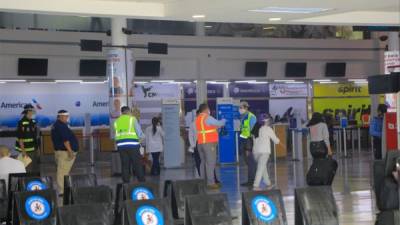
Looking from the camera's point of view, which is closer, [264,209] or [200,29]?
[264,209]

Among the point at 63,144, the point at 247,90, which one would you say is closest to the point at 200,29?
the point at 247,90

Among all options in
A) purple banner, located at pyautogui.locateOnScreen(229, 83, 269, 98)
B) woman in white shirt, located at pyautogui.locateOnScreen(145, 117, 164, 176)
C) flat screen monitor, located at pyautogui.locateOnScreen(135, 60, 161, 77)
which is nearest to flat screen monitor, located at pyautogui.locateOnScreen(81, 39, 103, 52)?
woman in white shirt, located at pyautogui.locateOnScreen(145, 117, 164, 176)

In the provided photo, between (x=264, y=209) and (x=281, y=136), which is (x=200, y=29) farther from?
(x=264, y=209)

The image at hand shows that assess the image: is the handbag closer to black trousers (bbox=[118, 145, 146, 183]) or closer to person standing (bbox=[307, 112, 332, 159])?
person standing (bbox=[307, 112, 332, 159])

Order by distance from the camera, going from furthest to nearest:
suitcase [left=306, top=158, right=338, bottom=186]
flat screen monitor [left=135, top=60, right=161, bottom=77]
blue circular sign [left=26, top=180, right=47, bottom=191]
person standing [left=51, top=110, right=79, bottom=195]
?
flat screen monitor [left=135, top=60, right=161, bottom=77]
person standing [left=51, top=110, right=79, bottom=195]
suitcase [left=306, top=158, right=338, bottom=186]
blue circular sign [left=26, top=180, right=47, bottom=191]

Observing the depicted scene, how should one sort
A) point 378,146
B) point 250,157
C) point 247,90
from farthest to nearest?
point 247,90
point 378,146
point 250,157

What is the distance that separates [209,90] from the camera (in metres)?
26.5

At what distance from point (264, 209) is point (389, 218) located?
119cm

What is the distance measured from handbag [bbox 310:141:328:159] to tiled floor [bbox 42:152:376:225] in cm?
79

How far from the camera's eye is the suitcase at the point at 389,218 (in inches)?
285

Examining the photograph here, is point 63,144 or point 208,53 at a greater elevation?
point 208,53

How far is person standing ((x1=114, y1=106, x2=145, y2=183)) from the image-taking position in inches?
567

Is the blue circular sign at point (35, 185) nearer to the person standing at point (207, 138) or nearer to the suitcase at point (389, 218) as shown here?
the suitcase at point (389, 218)

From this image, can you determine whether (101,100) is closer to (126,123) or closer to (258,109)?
(258,109)
